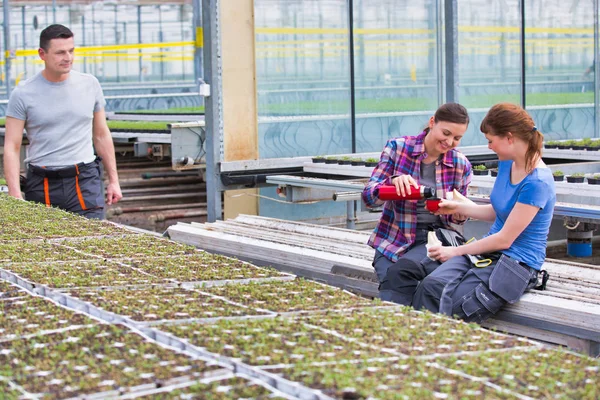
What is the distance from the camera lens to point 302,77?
9.44m

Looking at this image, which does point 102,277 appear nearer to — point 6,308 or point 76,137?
point 6,308

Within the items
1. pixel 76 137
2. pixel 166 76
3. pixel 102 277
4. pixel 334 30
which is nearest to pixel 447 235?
pixel 102 277

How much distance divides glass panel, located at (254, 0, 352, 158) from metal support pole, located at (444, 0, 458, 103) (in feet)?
3.37

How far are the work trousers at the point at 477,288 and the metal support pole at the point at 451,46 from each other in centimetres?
578

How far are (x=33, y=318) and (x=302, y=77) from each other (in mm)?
6867

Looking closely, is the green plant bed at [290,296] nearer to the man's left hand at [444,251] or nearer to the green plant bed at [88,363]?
the green plant bed at [88,363]

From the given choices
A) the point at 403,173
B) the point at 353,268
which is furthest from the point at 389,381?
the point at 353,268

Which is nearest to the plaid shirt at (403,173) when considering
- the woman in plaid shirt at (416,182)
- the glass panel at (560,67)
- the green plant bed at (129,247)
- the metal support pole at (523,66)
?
the woman in plaid shirt at (416,182)

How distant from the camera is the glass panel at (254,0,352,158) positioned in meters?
9.15

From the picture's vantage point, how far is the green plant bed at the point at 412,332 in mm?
2502

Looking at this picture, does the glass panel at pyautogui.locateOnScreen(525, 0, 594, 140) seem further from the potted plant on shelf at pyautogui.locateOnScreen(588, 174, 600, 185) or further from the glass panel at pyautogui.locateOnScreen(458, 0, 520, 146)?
the potted plant on shelf at pyautogui.locateOnScreen(588, 174, 600, 185)

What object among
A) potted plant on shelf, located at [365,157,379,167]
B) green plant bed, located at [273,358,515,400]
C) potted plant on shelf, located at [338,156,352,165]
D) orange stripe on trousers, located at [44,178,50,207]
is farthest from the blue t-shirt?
potted plant on shelf, located at [338,156,352,165]

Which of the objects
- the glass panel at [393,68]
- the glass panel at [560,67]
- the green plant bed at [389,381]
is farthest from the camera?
the glass panel at [560,67]

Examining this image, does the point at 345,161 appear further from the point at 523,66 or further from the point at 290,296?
the point at 290,296
